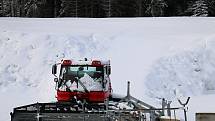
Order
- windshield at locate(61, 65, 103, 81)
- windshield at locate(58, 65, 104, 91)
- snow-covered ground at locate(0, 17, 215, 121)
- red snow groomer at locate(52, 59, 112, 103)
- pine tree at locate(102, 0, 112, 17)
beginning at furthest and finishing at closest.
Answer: pine tree at locate(102, 0, 112, 17) → snow-covered ground at locate(0, 17, 215, 121) → windshield at locate(61, 65, 103, 81) → windshield at locate(58, 65, 104, 91) → red snow groomer at locate(52, 59, 112, 103)

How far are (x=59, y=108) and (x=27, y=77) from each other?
42.0 ft

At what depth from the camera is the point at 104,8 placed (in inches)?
2299

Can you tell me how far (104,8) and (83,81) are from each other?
43.4 metres

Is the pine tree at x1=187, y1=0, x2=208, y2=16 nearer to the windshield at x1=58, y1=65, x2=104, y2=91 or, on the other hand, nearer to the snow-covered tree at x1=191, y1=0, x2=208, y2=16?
the snow-covered tree at x1=191, y1=0, x2=208, y2=16

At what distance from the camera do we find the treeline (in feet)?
186

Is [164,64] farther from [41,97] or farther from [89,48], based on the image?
[41,97]

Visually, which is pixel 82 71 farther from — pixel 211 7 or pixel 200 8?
pixel 211 7

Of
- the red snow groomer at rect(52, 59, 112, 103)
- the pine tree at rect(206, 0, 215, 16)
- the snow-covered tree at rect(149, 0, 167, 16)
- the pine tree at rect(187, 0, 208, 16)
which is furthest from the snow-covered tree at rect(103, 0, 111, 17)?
the red snow groomer at rect(52, 59, 112, 103)

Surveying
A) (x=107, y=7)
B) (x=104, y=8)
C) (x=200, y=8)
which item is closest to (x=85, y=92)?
(x=200, y=8)

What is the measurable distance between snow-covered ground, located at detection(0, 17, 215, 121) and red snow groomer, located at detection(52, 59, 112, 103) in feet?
18.4

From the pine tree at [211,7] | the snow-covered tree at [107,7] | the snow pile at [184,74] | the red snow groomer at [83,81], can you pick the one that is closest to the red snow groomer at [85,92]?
the red snow groomer at [83,81]

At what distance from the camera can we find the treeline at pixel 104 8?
186ft

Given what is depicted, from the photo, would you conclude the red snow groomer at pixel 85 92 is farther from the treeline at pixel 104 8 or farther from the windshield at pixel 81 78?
the treeline at pixel 104 8

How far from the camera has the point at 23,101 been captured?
2273 centimetres
